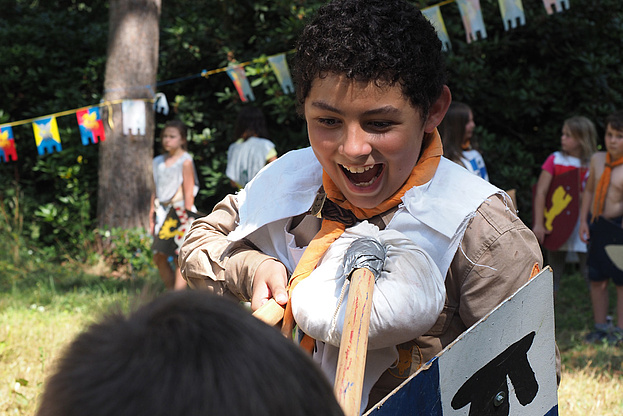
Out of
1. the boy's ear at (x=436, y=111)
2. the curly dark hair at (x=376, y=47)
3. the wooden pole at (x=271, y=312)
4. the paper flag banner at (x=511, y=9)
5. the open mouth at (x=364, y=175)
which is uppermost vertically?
the curly dark hair at (x=376, y=47)

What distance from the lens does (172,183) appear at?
6113 millimetres

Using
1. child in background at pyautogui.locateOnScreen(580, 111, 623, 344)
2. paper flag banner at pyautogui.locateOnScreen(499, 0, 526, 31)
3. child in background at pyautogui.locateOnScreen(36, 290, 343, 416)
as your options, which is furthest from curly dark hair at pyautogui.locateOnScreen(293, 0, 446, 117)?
paper flag banner at pyautogui.locateOnScreen(499, 0, 526, 31)

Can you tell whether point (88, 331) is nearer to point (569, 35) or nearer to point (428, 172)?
point (428, 172)

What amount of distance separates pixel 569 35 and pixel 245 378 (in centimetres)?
745

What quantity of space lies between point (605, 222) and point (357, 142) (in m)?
3.94

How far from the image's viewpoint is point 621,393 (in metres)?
3.60

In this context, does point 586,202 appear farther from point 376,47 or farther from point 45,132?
point 45,132

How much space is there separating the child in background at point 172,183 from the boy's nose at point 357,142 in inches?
179

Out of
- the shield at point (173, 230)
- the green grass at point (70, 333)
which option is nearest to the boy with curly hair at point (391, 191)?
the green grass at point (70, 333)

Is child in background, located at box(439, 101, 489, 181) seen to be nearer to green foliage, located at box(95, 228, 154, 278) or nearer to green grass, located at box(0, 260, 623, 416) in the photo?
green grass, located at box(0, 260, 623, 416)

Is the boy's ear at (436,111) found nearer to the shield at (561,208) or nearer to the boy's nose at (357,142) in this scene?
the boy's nose at (357,142)

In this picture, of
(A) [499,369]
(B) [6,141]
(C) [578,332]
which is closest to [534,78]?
(C) [578,332]

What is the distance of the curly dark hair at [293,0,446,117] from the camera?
58.7 inches

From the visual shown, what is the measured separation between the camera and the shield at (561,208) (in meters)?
5.56
